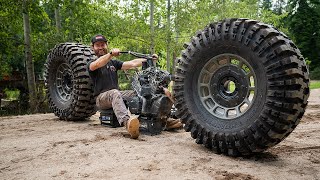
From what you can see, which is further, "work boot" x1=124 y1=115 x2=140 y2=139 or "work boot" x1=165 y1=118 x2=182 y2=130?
"work boot" x1=165 y1=118 x2=182 y2=130

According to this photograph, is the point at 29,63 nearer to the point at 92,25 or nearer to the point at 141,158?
the point at 92,25

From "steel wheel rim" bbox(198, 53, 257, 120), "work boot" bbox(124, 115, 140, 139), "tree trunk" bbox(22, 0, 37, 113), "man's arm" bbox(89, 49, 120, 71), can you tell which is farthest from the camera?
"tree trunk" bbox(22, 0, 37, 113)

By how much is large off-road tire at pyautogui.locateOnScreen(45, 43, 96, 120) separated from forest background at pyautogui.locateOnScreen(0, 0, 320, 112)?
10.5 ft

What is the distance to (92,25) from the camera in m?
12.7

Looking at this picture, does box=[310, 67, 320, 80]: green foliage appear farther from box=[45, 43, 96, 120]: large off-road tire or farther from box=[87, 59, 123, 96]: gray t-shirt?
box=[87, 59, 123, 96]: gray t-shirt

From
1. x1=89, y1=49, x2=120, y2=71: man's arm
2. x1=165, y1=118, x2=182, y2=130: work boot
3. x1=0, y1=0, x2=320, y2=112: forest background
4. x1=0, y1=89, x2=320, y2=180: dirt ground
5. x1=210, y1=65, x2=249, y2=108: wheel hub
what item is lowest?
x1=0, y1=89, x2=320, y2=180: dirt ground

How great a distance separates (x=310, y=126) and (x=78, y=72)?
409 cm

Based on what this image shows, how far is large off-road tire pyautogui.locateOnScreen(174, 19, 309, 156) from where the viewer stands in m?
2.95

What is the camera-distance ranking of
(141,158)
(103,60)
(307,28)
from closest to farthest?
(141,158) → (103,60) → (307,28)

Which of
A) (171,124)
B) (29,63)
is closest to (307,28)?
(29,63)

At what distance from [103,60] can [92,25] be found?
845 cm

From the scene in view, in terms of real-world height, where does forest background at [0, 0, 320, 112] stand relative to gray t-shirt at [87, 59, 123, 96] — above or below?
above

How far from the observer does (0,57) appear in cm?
1091

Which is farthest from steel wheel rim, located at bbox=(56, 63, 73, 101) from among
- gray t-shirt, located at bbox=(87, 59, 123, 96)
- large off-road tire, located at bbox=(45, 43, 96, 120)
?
gray t-shirt, located at bbox=(87, 59, 123, 96)
